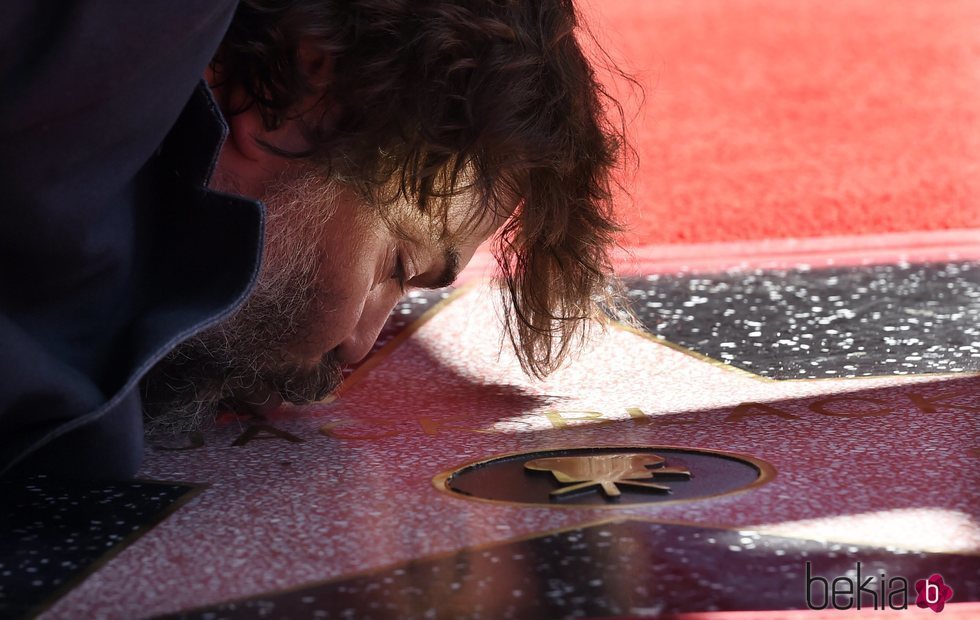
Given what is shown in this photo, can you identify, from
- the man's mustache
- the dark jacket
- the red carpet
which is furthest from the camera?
the red carpet

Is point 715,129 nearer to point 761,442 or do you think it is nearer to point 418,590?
point 761,442

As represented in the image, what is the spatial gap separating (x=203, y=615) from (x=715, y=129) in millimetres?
2468

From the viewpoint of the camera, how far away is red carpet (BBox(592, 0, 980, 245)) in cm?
208

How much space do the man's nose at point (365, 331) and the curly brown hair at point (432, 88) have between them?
0.40 feet

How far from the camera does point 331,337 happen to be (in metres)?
1.15

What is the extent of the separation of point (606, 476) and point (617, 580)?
198mm

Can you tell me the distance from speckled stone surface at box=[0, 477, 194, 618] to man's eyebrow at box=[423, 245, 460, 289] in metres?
0.37

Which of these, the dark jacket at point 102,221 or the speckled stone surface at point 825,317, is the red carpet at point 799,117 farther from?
the dark jacket at point 102,221

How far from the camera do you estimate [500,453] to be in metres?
0.99

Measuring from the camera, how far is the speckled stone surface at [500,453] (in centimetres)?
77

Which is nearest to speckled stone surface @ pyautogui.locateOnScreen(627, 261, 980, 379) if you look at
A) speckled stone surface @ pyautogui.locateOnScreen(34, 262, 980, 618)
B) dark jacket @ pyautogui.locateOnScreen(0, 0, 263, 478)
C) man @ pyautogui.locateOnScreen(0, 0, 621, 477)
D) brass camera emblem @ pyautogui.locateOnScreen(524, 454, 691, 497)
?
speckled stone surface @ pyautogui.locateOnScreen(34, 262, 980, 618)

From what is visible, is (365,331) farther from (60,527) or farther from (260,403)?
(60,527)

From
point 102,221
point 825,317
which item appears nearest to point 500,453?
point 102,221

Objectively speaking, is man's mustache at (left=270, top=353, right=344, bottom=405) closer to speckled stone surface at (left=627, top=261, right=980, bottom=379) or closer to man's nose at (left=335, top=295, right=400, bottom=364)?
man's nose at (left=335, top=295, right=400, bottom=364)
